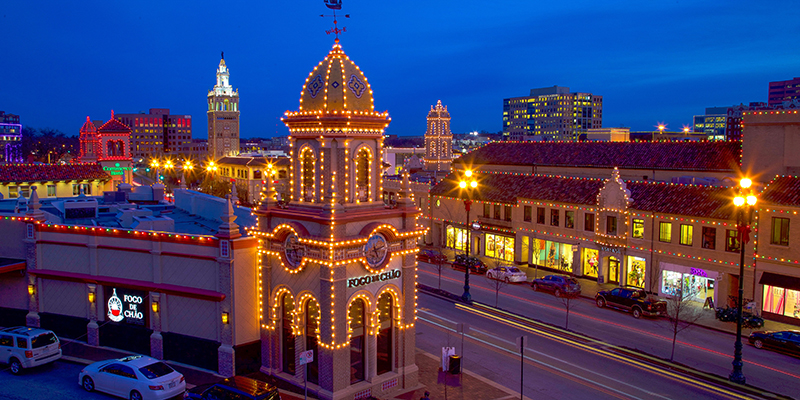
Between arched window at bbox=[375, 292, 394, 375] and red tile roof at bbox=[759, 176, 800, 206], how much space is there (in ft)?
83.7

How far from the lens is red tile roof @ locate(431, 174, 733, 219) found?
38750mm

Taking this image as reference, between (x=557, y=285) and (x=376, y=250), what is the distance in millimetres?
22738

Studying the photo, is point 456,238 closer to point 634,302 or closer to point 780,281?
point 634,302

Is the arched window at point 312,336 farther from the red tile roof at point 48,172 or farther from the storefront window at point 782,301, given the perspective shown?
the red tile roof at point 48,172

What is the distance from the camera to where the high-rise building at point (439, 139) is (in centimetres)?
8125

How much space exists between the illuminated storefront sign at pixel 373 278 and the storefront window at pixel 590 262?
27087 millimetres

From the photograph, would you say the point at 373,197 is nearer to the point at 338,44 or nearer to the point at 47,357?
the point at 338,44

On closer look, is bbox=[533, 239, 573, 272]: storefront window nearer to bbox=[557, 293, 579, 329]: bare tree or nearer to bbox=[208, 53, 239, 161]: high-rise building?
bbox=[557, 293, 579, 329]: bare tree

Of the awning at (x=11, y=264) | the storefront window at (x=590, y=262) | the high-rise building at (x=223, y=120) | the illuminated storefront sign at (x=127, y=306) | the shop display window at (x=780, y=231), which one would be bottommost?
the storefront window at (x=590, y=262)

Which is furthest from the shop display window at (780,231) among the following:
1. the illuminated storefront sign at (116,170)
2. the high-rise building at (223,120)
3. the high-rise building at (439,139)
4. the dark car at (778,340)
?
the high-rise building at (223,120)

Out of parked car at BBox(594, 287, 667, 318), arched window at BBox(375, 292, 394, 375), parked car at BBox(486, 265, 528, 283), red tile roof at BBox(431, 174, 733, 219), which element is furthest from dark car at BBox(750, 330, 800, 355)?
arched window at BBox(375, 292, 394, 375)

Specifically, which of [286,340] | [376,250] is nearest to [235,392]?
[286,340]

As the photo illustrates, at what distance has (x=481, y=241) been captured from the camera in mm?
55312

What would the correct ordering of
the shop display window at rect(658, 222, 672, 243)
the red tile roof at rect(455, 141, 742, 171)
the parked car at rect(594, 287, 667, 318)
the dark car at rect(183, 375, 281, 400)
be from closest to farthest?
the dark car at rect(183, 375, 281, 400) < the parked car at rect(594, 287, 667, 318) < the shop display window at rect(658, 222, 672, 243) < the red tile roof at rect(455, 141, 742, 171)
